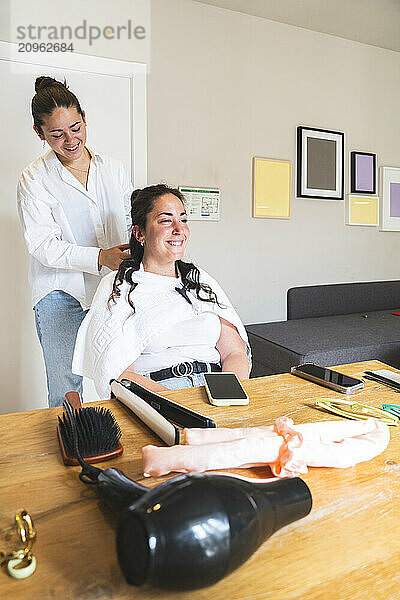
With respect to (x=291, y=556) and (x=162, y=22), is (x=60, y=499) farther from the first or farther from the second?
(x=162, y=22)

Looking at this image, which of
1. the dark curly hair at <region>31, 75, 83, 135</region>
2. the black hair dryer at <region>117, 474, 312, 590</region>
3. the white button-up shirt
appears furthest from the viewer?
the white button-up shirt

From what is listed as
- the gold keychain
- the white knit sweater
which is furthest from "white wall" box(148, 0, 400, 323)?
the gold keychain

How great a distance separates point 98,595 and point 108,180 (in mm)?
2085

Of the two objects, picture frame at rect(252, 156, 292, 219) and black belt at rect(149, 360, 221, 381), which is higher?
picture frame at rect(252, 156, 292, 219)

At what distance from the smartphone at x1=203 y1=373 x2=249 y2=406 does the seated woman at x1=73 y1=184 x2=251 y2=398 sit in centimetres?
44

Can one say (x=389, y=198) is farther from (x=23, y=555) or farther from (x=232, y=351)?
(x=23, y=555)

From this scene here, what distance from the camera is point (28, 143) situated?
284 centimetres

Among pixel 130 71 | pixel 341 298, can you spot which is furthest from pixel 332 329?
pixel 130 71

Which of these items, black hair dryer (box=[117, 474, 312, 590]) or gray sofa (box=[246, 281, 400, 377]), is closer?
black hair dryer (box=[117, 474, 312, 590])

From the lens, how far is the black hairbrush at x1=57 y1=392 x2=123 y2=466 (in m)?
0.75

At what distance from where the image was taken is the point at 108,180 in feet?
7.75

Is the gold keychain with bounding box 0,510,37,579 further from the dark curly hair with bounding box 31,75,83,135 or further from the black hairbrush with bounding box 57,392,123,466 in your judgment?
the dark curly hair with bounding box 31,75,83,135

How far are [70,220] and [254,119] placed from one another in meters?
1.76

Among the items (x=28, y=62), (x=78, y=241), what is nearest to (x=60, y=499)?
(x=78, y=241)
